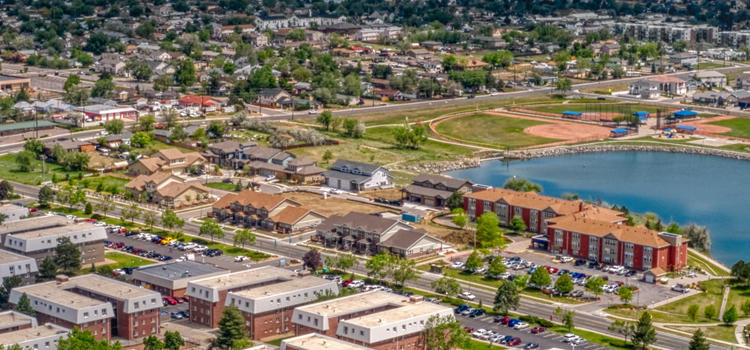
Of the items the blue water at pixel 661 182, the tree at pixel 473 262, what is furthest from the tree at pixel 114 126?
the tree at pixel 473 262

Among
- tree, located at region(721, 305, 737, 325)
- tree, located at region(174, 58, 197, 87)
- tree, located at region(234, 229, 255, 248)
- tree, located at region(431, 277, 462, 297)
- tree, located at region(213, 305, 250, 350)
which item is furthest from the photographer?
tree, located at region(174, 58, 197, 87)

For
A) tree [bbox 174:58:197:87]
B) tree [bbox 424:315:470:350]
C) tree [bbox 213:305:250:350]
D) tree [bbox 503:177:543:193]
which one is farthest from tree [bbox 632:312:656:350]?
tree [bbox 174:58:197:87]

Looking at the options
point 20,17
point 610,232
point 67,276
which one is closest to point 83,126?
point 67,276

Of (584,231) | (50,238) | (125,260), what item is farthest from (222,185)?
(584,231)

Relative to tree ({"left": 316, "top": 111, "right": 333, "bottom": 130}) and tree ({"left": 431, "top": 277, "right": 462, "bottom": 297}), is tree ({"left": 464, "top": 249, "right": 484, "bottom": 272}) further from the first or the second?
tree ({"left": 316, "top": 111, "right": 333, "bottom": 130})

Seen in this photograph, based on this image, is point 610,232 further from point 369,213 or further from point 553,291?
point 369,213

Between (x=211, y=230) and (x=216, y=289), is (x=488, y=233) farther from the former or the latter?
(x=216, y=289)

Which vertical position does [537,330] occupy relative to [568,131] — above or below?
above
